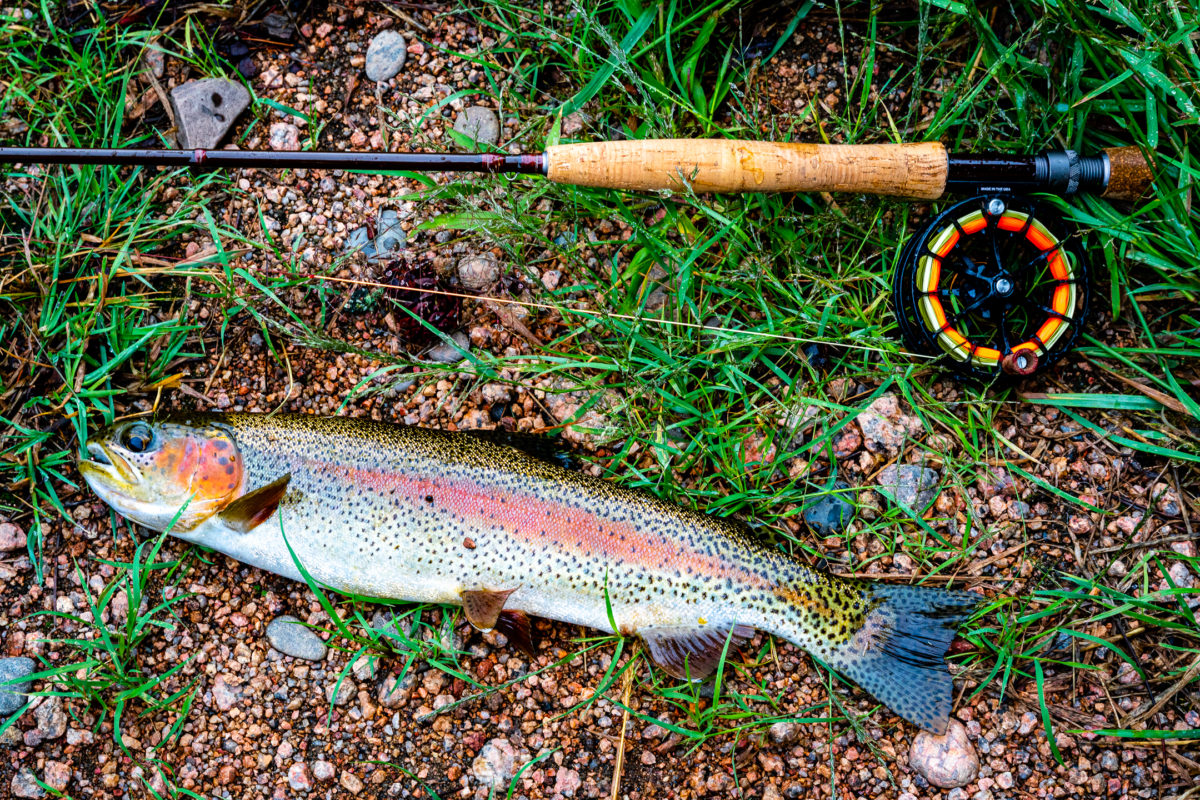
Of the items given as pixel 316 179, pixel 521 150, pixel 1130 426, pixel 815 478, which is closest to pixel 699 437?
pixel 815 478

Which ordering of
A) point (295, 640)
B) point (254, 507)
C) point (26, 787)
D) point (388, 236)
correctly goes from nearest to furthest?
1. point (254, 507)
2. point (26, 787)
3. point (295, 640)
4. point (388, 236)

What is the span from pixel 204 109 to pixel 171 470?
160 centimetres

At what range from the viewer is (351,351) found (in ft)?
10.9

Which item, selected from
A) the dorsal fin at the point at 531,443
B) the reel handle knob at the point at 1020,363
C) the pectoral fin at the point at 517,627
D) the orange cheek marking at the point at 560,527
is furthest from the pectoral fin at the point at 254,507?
the reel handle knob at the point at 1020,363

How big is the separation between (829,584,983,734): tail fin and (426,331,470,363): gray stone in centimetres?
189

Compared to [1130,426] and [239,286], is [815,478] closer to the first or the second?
[1130,426]

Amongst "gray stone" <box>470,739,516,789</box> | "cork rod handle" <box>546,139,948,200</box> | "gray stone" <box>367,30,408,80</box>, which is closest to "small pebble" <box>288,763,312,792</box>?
"gray stone" <box>470,739,516,789</box>

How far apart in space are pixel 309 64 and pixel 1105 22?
128 inches

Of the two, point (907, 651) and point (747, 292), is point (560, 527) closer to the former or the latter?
point (747, 292)

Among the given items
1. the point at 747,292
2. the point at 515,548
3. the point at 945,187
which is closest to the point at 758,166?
the point at 747,292

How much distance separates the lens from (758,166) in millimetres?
2965

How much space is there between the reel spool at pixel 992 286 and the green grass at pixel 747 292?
6.8 inches

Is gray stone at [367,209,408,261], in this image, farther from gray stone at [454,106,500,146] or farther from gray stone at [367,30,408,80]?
gray stone at [367,30,408,80]

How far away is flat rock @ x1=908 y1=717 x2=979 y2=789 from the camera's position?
3.04m
